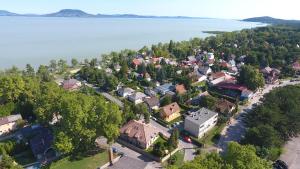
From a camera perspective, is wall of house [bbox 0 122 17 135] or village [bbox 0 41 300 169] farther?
wall of house [bbox 0 122 17 135]

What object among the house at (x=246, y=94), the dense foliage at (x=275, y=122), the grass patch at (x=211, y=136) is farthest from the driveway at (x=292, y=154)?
the house at (x=246, y=94)

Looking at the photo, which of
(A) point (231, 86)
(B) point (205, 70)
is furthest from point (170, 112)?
(B) point (205, 70)

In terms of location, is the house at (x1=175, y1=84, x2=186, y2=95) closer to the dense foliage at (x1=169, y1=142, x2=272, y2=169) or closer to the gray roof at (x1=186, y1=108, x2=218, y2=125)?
the gray roof at (x1=186, y1=108, x2=218, y2=125)

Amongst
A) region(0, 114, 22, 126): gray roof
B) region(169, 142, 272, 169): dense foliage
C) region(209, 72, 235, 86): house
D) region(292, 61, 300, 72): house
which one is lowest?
region(0, 114, 22, 126): gray roof

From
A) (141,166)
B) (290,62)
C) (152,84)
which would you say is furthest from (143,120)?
(290,62)

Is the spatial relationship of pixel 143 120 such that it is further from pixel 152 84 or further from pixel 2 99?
pixel 2 99

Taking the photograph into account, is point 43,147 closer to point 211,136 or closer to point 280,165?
point 211,136

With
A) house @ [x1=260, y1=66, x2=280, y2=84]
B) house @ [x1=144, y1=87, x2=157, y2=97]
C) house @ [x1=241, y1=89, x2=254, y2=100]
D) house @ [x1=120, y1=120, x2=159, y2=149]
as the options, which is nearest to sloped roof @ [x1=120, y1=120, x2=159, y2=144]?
house @ [x1=120, y1=120, x2=159, y2=149]

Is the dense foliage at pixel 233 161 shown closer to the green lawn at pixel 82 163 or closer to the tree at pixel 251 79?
the green lawn at pixel 82 163
